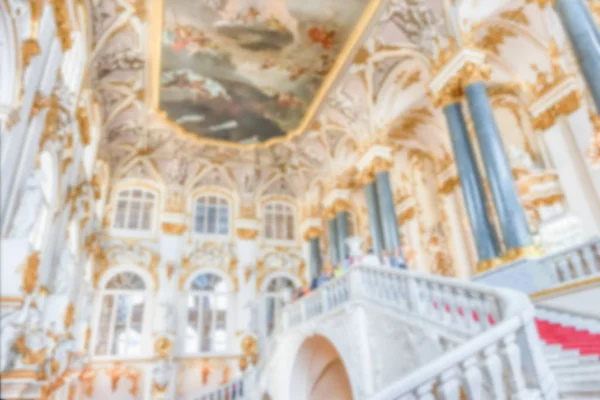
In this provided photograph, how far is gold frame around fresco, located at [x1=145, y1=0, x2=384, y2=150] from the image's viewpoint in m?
11.0

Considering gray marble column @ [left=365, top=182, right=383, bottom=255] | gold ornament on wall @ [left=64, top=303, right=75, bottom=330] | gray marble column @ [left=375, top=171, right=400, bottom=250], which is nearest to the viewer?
gold ornament on wall @ [left=64, top=303, right=75, bottom=330]

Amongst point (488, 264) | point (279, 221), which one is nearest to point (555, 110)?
point (488, 264)

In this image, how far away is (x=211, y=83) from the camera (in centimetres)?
1419

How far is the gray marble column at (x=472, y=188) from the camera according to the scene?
27.8 ft

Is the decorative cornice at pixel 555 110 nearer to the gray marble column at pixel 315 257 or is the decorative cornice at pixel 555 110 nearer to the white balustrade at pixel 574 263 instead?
the white balustrade at pixel 574 263

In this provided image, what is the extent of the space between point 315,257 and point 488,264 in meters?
10.4

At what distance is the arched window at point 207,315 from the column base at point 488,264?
10.9 meters

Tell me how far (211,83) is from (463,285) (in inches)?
466

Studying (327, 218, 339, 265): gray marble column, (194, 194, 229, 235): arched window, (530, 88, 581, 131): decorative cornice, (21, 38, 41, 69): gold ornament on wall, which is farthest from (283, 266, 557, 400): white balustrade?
(194, 194, 229, 235): arched window

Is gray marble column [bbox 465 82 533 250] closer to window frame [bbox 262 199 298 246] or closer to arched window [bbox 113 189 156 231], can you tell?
window frame [bbox 262 199 298 246]

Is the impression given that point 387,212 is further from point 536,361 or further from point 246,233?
point 536,361

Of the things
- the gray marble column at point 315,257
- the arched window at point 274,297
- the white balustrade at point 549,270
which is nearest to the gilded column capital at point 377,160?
the gray marble column at point 315,257

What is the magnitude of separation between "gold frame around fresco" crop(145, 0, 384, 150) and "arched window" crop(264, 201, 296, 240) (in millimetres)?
3332

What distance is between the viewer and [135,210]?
1717 cm
